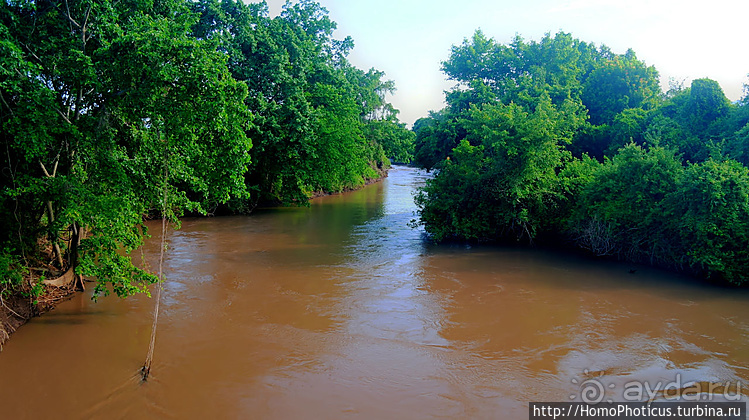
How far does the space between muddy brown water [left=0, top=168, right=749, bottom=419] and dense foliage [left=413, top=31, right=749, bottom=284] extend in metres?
1.28

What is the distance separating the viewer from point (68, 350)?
7.62 meters

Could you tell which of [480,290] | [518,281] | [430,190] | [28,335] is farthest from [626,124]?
[28,335]

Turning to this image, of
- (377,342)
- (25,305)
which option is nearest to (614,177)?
(377,342)

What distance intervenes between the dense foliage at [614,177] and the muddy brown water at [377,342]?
4.19 feet

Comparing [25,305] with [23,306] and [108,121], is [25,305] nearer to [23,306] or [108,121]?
[23,306]

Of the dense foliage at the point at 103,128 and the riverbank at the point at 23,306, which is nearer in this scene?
the dense foliage at the point at 103,128

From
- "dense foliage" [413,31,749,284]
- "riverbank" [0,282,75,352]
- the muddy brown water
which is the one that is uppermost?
"dense foliage" [413,31,749,284]

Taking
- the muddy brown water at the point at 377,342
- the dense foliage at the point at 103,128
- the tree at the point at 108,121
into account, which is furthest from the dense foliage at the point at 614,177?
the tree at the point at 108,121

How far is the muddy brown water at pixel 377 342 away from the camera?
6379 mm

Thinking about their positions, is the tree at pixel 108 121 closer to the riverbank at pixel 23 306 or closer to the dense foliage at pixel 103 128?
the dense foliage at pixel 103 128

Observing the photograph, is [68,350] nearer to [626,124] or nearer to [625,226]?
[625,226]

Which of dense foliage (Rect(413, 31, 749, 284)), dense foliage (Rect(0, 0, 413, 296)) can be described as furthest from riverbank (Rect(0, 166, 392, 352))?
dense foliage (Rect(413, 31, 749, 284))

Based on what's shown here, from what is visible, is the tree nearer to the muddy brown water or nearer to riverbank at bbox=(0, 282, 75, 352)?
riverbank at bbox=(0, 282, 75, 352)

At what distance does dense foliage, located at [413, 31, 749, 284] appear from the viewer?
11.1 metres
